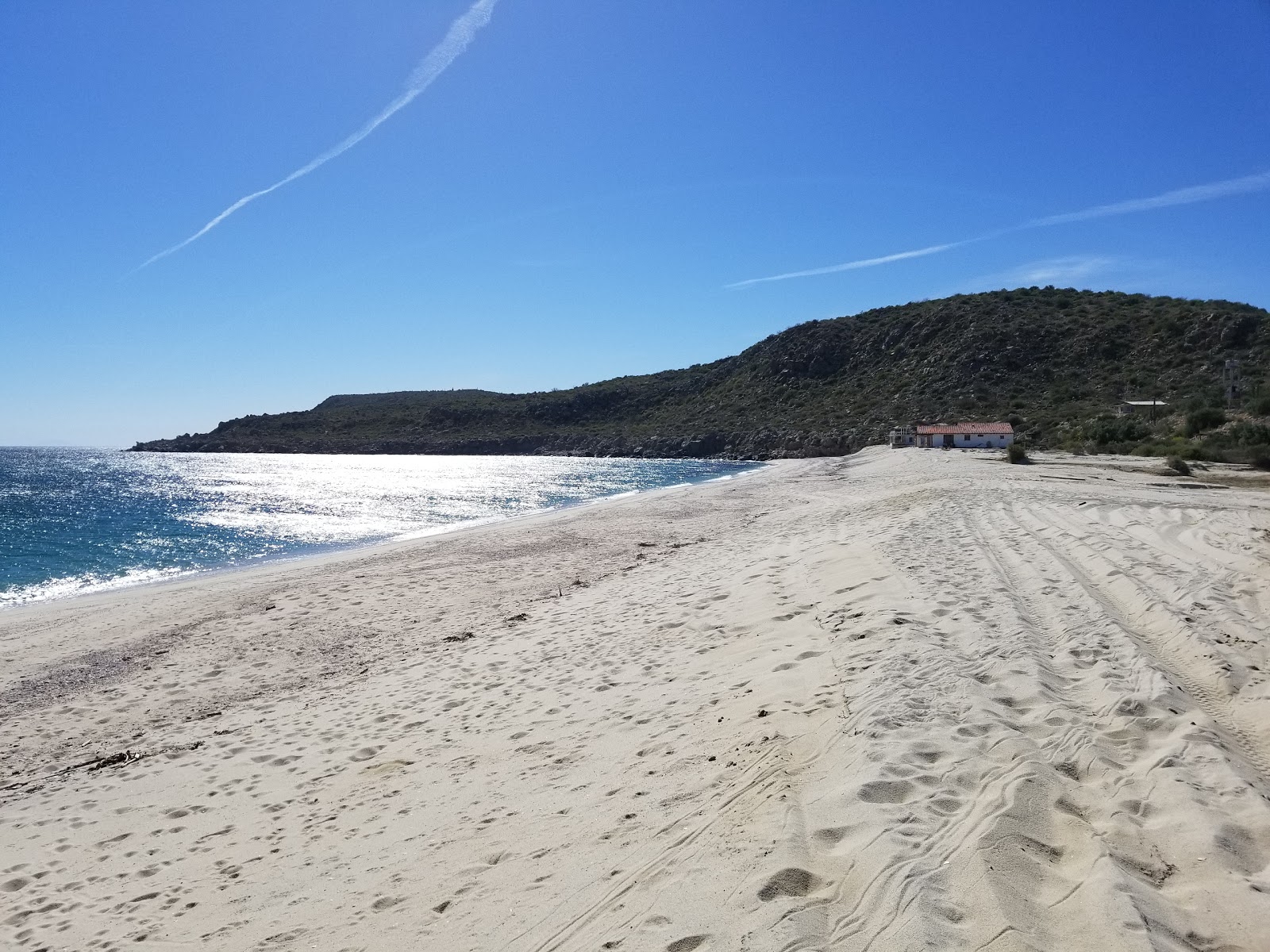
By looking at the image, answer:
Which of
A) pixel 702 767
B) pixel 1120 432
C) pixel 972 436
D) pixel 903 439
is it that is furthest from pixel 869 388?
pixel 702 767

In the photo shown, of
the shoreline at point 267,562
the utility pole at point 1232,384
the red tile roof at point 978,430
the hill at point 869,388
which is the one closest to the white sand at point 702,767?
the shoreline at point 267,562

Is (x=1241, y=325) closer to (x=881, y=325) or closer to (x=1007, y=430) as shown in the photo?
(x=1007, y=430)

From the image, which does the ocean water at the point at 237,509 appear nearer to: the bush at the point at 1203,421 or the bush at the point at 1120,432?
the bush at the point at 1120,432

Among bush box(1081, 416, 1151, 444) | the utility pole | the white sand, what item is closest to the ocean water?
the white sand

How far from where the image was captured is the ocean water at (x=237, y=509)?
865 inches

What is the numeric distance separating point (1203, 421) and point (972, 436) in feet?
67.2

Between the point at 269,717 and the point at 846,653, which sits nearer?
the point at 846,653

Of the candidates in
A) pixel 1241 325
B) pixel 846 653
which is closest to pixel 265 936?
pixel 846 653

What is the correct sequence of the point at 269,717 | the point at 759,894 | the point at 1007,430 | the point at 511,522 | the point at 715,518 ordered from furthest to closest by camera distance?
the point at 1007,430
the point at 511,522
the point at 715,518
the point at 269,717
the point at 759,894

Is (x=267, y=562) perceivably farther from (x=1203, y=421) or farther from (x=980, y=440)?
(x=980, y=440)

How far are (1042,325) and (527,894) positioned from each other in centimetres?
9321

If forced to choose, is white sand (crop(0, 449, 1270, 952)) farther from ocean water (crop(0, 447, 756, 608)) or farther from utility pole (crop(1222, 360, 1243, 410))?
utility pole (crop(1222, 360, 1243, 410))

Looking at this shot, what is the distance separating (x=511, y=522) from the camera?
3045 cm

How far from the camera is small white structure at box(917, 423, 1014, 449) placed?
54.2m
